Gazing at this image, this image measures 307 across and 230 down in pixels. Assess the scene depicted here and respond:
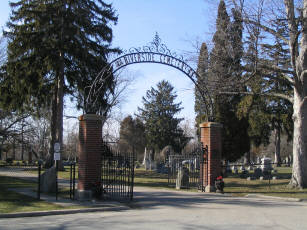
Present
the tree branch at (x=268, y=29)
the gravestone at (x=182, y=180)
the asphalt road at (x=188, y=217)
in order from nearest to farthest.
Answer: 1. the asphalt road at (x=188, y=217)
2. the tree branch at (x=268, y=29)
3. the gravestone at (x=182, y=180)

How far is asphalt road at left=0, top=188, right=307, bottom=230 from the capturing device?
26.4 ft

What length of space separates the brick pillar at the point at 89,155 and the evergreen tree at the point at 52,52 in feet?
42.8

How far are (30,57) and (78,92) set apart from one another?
4.74 m

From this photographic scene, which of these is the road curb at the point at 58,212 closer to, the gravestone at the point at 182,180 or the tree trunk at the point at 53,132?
the gravestone at the point at 182,180

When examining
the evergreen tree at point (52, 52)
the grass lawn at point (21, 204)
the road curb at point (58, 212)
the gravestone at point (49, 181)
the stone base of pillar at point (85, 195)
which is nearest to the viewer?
the road curb at point (58, 212)

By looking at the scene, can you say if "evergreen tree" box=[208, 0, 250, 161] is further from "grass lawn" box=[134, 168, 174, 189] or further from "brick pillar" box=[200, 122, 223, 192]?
"grass lawn" box=[134, 168, 174, 189]

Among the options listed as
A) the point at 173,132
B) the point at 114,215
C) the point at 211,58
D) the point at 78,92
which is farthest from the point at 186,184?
the point at 173,132

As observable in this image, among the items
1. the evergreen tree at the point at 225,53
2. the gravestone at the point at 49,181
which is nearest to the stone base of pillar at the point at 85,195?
the gravestone at the point at 49,181

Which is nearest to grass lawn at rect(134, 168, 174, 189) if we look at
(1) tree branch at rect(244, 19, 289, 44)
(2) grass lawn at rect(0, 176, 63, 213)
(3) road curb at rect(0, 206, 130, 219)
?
(3) road curb at rect(0, 206, 130, 219)

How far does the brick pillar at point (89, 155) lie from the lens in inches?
476

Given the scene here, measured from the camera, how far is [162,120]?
58.8 meters

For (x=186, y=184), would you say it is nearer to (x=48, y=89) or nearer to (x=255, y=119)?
(x=48, y=89)

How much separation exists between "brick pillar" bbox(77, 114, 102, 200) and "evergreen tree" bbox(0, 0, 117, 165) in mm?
13039

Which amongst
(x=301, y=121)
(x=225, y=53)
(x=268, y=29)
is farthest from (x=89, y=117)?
(x=301, y=121)
